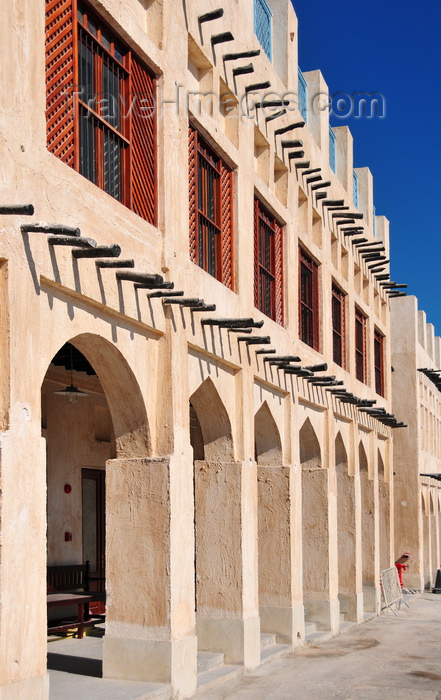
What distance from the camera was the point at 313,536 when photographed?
17.2 metres

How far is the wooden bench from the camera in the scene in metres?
13.7

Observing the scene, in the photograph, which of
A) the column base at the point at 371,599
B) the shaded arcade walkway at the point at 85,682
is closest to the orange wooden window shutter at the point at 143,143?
the shaded arcade walkway at the point at 85,682

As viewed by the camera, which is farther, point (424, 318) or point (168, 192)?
point (424, 318)

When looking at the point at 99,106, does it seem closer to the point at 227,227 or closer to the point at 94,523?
the point at 227,227

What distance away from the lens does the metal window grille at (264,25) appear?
1570cm

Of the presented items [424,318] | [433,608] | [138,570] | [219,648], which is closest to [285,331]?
[219,648]

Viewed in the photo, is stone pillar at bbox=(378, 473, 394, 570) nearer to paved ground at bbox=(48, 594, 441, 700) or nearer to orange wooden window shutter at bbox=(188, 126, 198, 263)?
paved ground at bbox=(48, 594, 441, 700)

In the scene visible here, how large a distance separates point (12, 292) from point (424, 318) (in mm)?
29192

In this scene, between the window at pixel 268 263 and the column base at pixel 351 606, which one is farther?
the column base at pixel 351 606

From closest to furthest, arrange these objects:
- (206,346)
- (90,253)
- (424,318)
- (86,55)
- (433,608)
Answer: (90,253) → (86,55) → (206,346) → (433,608) → (424,318)

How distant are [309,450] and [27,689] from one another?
11.2m

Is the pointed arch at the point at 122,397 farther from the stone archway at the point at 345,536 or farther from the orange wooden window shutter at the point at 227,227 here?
the stone archway at the point at 345,536

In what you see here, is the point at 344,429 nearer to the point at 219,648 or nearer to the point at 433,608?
the point at 433,608

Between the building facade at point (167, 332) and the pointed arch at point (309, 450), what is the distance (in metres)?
0.04
